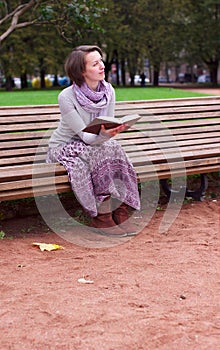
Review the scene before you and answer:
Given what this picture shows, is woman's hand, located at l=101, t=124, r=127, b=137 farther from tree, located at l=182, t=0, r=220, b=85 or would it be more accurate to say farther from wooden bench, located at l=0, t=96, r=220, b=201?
tree, located at l=182, t=0, r=220, b=85

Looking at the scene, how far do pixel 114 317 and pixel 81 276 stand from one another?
0.65 metres

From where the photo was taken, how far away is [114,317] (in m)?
2.68

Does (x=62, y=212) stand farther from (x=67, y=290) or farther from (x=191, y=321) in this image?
Result: (x=191, y=321)

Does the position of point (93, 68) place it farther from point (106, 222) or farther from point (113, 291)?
point (113, 291)

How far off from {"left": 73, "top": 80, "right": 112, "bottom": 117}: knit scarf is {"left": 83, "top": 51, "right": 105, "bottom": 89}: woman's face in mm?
77

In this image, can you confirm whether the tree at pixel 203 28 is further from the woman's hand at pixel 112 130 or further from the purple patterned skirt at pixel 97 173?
the woman's hand at pixel 112 130

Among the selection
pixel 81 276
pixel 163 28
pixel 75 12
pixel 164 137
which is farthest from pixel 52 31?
pixel 81 276

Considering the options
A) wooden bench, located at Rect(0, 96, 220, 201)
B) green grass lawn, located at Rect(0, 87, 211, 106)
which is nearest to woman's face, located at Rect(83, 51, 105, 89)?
wooden bench, located at Rect(0, 96, 220, 201)

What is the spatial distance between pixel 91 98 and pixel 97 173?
0.61 meters

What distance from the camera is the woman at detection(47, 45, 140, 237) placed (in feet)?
13.3

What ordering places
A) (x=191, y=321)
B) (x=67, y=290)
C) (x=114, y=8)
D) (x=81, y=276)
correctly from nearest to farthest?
(x=191, y=321), (x=67, y=290), (x=81, y=276), (x=114, y=8)

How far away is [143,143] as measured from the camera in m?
5.15

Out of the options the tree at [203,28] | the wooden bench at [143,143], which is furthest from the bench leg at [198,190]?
the tree at [203,28]

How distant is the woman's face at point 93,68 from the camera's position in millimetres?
4230
